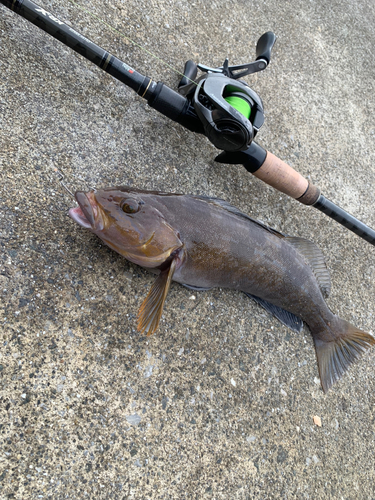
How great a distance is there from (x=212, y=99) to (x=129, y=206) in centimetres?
86

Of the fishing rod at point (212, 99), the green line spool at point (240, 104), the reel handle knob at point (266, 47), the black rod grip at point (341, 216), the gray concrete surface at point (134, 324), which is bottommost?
the gray concrete surface at point (134, 324)

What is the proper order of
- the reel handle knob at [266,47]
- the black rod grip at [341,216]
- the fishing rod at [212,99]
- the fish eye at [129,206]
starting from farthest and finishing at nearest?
the black rod grip at [341,216] → the reel handle knob at [266,47] → the fishing rod at [212,99] → the fish eye at [129,206]

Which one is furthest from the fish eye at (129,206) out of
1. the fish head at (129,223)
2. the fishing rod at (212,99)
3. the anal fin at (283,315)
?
the anal fin at (283,315)

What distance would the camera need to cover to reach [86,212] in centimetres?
182

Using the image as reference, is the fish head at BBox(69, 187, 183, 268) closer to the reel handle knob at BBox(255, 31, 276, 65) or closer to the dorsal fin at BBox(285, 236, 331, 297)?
the dorsal fin at BBox(285, 236, 331, 297)

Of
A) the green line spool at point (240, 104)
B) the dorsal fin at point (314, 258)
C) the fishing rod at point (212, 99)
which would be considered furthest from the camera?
the dorsal fin at point (314, 258)

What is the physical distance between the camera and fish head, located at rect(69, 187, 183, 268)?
184 centimetres

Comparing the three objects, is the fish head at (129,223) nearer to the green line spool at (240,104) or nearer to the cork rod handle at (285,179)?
the green line spool at (240,104)

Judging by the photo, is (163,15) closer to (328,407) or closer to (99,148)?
(99,148)

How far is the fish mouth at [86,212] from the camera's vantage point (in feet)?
5.96

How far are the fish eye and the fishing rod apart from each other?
0.74 m

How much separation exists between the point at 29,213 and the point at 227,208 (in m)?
1.19

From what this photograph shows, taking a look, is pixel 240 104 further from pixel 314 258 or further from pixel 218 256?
pixel 314 258

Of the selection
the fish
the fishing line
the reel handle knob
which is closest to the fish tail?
the fish
